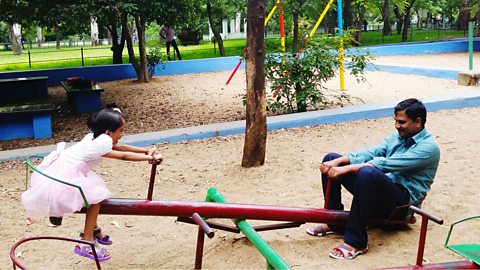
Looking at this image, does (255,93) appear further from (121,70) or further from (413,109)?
(121,70)

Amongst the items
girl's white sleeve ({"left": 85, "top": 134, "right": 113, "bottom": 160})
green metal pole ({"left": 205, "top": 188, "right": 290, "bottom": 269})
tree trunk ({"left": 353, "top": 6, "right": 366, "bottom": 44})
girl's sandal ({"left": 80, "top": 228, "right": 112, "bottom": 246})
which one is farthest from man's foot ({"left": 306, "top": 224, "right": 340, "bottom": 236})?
tree trunk ({"left": 353, "top": 6, "right": 366, "bottom": 44})

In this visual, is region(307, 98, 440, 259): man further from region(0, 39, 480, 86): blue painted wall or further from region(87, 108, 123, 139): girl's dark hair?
region(0, 39, 480, 86): blue painted wall

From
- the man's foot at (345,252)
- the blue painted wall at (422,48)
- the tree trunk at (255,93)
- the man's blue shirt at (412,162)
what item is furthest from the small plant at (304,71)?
the blue painted wall at (422,48)

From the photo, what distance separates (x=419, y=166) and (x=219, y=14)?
2094cm

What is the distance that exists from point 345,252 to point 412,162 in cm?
72

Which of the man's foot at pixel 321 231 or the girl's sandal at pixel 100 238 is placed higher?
the girl's sandal at pixel 100 238

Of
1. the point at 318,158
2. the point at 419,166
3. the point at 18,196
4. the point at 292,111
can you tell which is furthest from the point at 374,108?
the point at 18,196

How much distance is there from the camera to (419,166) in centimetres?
344

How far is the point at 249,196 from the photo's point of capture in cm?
484

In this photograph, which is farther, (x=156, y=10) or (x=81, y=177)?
(x=156, y=10)

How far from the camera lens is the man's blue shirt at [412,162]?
11.2ft

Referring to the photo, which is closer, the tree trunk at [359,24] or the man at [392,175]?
the man at [392,175]

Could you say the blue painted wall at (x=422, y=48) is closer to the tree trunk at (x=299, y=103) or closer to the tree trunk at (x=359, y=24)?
the tree trunk at (x=359, y=24)

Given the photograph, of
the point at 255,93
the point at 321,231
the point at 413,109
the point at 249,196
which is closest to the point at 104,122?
the point at 321,231
